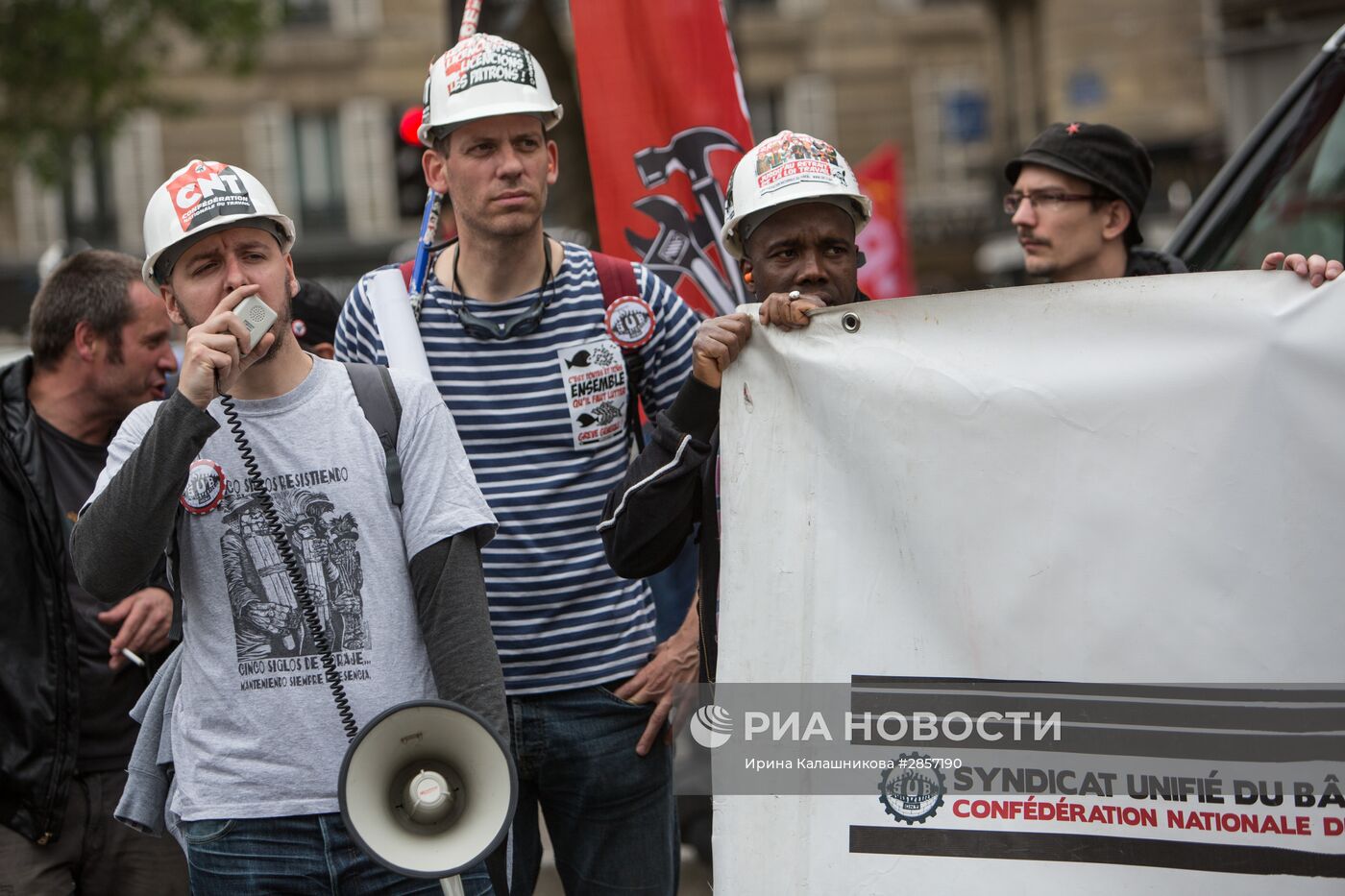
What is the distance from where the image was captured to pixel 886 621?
297 cm

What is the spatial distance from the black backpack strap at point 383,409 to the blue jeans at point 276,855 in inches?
23.5

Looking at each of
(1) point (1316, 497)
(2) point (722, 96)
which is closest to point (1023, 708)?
(1) point (1316, 497)

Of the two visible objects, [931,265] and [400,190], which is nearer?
[400,190]

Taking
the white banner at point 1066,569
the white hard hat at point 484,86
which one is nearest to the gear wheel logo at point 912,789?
the white banner at point 1066,569

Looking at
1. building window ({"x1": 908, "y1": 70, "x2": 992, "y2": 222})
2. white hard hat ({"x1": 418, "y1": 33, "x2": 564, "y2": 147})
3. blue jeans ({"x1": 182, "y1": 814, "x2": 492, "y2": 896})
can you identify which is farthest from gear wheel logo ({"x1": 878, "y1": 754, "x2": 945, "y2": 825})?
building window ({"x1": 908, "y1": 70, "x2": 992, "y2": 222})

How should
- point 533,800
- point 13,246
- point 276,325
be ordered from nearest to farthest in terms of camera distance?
1. point 276,325
2. point 533,800
3. point 13,246

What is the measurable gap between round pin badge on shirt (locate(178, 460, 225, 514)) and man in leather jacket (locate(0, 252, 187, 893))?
1.01 metres

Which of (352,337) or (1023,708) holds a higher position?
(352,337)

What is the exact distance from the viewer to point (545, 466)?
136 inches

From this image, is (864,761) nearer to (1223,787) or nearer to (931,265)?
(1223,787)

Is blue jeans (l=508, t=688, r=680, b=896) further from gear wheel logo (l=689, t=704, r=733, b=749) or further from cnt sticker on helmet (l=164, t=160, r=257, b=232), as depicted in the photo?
cnt sticker on helmet (l=164, t=160, r=257, b=232)

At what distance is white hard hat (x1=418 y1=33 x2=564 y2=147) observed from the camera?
3482mm

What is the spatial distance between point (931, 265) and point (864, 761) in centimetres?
2747

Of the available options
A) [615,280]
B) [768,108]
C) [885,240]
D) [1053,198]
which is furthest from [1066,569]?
[768,108]
